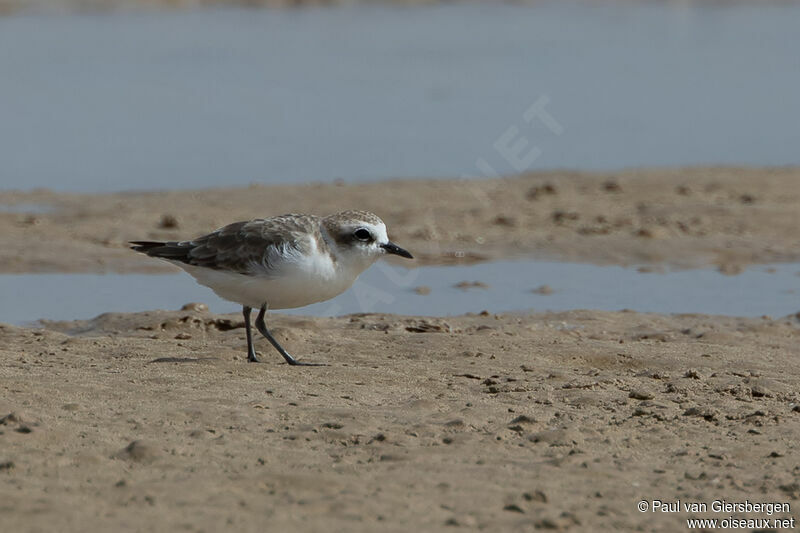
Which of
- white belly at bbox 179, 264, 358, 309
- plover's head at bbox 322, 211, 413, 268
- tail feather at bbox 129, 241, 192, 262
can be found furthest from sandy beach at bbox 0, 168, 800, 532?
plover's head at bbox 322, 211, 413, 268

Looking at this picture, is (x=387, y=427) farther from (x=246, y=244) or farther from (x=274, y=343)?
(x=246, y=244)

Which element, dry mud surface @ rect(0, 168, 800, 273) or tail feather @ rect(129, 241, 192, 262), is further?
dry mud surface @ rect(0, 168, 800, 273)

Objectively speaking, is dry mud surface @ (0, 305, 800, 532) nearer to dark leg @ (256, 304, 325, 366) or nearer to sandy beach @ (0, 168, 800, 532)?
sandy beach @ (0, 168, 800, 532)

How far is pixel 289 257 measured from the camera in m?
7.95

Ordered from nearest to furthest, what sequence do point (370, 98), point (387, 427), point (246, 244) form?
point (387, 427), point (246, 244), point (370, 98)

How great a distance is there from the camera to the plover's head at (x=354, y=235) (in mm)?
8078

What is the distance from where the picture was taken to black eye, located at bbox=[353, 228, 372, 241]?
808 cm

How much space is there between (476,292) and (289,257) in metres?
3.91

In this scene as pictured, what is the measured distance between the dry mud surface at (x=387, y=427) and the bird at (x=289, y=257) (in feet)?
1.56

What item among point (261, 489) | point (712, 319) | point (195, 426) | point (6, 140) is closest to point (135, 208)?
point (6, 140)

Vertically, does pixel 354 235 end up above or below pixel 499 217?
below

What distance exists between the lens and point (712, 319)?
34.0ft

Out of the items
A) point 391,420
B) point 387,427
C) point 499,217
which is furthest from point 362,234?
point 499,217

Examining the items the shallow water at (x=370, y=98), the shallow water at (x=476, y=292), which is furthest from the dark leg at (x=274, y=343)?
the shallow water at (x=370, y=98)
